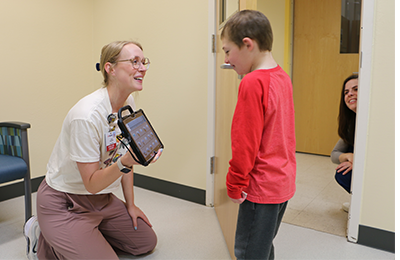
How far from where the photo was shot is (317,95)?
3.79 metres

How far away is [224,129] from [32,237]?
117cm

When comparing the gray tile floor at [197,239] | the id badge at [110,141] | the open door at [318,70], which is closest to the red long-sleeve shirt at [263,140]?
the id badge at [110,141]

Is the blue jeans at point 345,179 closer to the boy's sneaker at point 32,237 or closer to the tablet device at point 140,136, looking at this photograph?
the tablet device at point 140,136

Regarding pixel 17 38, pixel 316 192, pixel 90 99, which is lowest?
pixel 316 192

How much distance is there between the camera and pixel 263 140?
3.50 feet

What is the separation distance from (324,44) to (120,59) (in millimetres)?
2915

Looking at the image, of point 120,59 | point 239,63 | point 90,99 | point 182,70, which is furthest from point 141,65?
point 182,70

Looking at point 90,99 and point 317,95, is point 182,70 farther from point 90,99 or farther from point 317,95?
point 317,95

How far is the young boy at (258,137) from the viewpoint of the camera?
1020 mm

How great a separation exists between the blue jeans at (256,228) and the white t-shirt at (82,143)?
658mm

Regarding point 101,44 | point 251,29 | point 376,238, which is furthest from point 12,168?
point 376,238

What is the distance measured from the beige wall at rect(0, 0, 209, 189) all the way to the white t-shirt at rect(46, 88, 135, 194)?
951mm

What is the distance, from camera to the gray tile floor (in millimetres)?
1712

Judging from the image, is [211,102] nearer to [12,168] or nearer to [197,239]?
[197,239]
